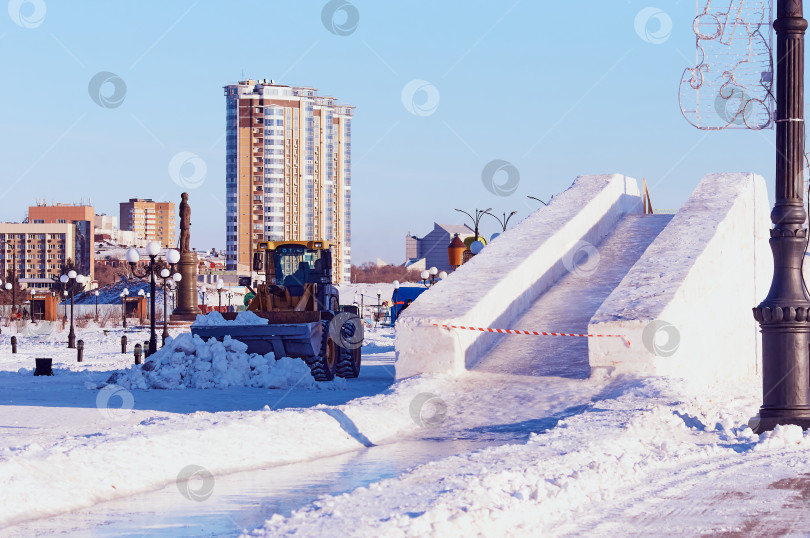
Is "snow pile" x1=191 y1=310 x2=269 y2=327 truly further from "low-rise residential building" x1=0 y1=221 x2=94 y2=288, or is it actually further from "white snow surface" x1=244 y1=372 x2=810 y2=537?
"low-rise residential building" x1=0 y1=221 x2=94 y2=288

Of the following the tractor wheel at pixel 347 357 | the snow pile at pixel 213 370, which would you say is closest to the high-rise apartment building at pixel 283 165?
the tractor wheel at pixel 347 357

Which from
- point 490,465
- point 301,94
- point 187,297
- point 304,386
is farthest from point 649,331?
point 301,94

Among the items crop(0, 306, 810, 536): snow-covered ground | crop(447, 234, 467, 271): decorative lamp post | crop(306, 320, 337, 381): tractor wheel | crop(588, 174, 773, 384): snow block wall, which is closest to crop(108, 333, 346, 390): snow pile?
crop(306, 320, 337, 381): tractor wheel

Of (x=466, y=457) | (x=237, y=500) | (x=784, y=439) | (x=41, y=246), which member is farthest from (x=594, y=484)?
(x=41, y=246)

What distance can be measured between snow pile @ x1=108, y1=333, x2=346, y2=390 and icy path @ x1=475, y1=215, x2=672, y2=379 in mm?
4073

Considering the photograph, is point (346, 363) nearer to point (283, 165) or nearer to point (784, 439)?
point (784, 439)

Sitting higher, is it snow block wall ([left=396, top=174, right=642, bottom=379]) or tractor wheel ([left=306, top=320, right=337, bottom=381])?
snow block wall ([left=396, top=174, right=642, bottom=379])

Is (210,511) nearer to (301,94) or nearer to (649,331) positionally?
(649,331)

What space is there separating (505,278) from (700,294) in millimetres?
2844

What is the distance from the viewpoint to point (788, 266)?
36.4 ft

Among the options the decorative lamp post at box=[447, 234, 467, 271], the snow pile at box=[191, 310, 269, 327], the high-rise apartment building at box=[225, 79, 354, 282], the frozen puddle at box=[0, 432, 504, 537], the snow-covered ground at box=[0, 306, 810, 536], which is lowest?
the frozen puddle at box=[0, 432, 504, 537]

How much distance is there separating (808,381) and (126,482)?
21.9 ft

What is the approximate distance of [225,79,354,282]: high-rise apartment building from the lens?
14488 cm

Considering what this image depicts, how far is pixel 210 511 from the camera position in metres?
7.82
